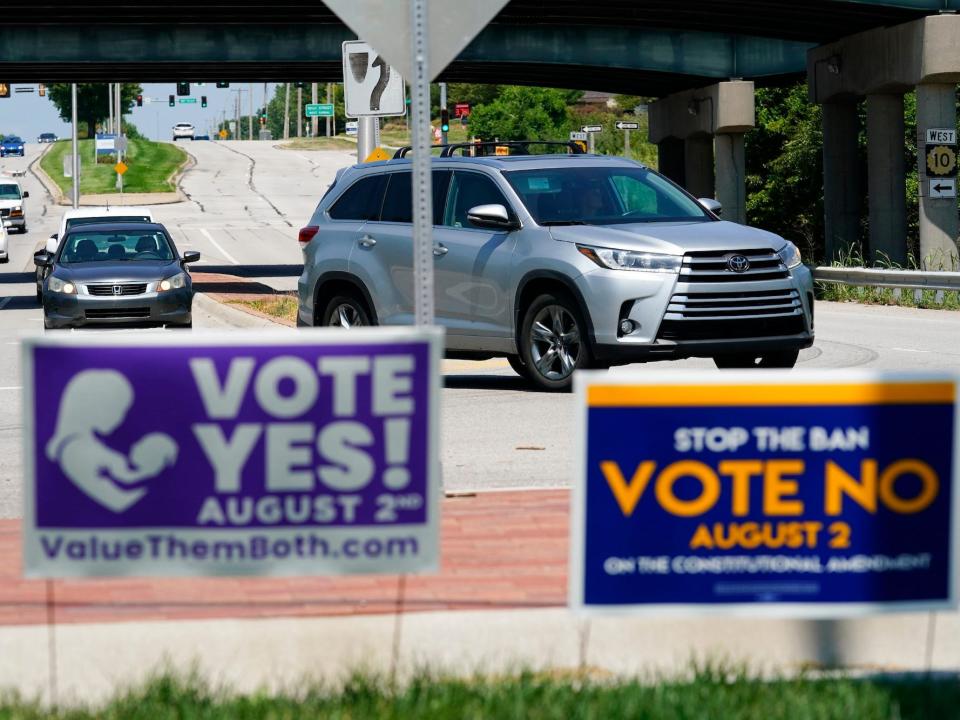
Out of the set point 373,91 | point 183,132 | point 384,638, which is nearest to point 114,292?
point 373,91

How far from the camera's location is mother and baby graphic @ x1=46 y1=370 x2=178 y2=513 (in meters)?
5.04

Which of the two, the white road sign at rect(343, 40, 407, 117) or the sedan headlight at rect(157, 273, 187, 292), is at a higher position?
the white road sign at rect(343, 40, 407, 117)

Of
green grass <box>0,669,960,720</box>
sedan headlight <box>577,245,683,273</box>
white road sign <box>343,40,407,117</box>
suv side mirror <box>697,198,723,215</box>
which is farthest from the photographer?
white road sign <box>343,40,407,117</box>

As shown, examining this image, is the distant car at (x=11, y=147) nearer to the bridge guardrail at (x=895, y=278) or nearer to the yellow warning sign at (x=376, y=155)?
the bridge guardrail at (x=895, y=278)

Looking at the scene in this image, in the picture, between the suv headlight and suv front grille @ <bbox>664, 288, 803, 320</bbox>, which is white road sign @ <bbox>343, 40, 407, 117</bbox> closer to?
suv front grille @ <bbox>664, 288, 803, 320</bbox>

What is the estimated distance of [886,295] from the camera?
29000mm

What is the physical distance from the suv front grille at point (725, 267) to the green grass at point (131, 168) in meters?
72.9

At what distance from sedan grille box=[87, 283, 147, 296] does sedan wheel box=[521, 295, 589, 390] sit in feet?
29.3

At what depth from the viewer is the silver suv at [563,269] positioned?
42.5 feet

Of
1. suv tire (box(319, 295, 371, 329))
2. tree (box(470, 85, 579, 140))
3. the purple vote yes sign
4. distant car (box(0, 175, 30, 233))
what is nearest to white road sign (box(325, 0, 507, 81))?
the purple vote yes sign

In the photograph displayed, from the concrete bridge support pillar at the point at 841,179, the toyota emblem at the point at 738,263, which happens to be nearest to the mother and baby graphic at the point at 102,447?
the toyota emblem at the point at 738,263

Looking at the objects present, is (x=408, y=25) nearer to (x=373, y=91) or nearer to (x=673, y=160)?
(x=373, y=91)

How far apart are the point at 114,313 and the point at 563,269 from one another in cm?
966

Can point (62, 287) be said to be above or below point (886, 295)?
above
